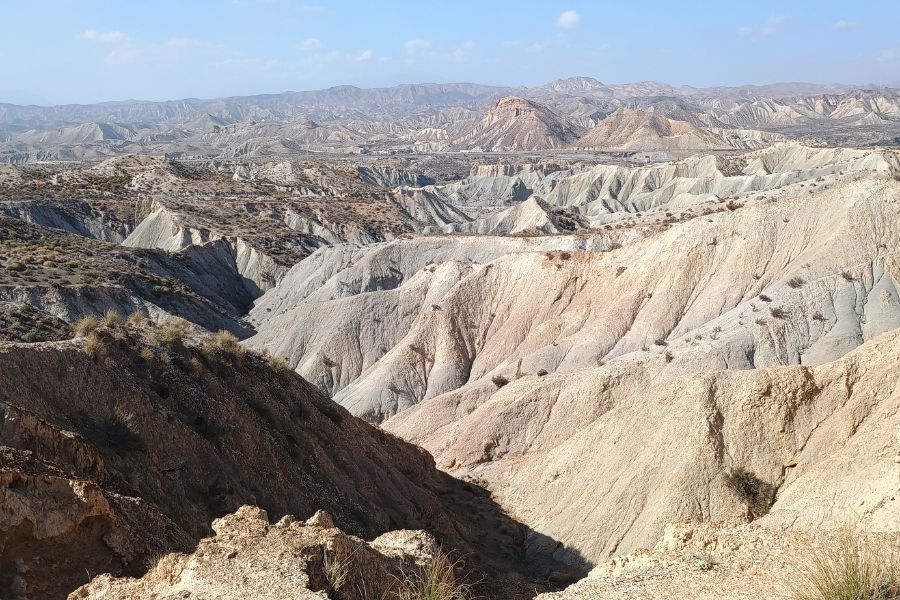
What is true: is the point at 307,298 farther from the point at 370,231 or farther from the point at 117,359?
the point at 117,359

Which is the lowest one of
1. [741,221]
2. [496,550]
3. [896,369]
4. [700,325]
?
[496,550]

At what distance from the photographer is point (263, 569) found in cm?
877

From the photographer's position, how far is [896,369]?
1816 centimetres

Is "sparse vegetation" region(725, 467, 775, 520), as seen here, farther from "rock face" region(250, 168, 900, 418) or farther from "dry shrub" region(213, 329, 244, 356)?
"dry shrub" region(213, 329, 244, 356)

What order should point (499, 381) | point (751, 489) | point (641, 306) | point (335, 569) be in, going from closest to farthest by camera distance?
point (335, 569) → point (751, 489) → point (499, 381) → point (641, 306)

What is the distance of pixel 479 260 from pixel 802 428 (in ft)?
126

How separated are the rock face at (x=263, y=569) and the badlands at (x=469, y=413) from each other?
0.04m

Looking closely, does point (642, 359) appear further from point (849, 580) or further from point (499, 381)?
point (849, 580)

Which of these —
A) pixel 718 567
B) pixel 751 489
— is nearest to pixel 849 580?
pixel 718 567

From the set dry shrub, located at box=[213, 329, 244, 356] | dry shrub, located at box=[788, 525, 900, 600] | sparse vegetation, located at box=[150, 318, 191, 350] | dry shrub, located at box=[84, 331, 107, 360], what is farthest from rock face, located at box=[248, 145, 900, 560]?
dry shrub, located at box=[84, 331, 107, 360]

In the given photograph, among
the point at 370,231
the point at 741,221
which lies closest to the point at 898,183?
the point at 741,221

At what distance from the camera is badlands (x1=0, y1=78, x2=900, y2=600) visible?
973 centimetres

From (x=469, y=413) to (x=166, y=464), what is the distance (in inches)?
833

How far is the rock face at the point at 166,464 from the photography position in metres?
9.98
